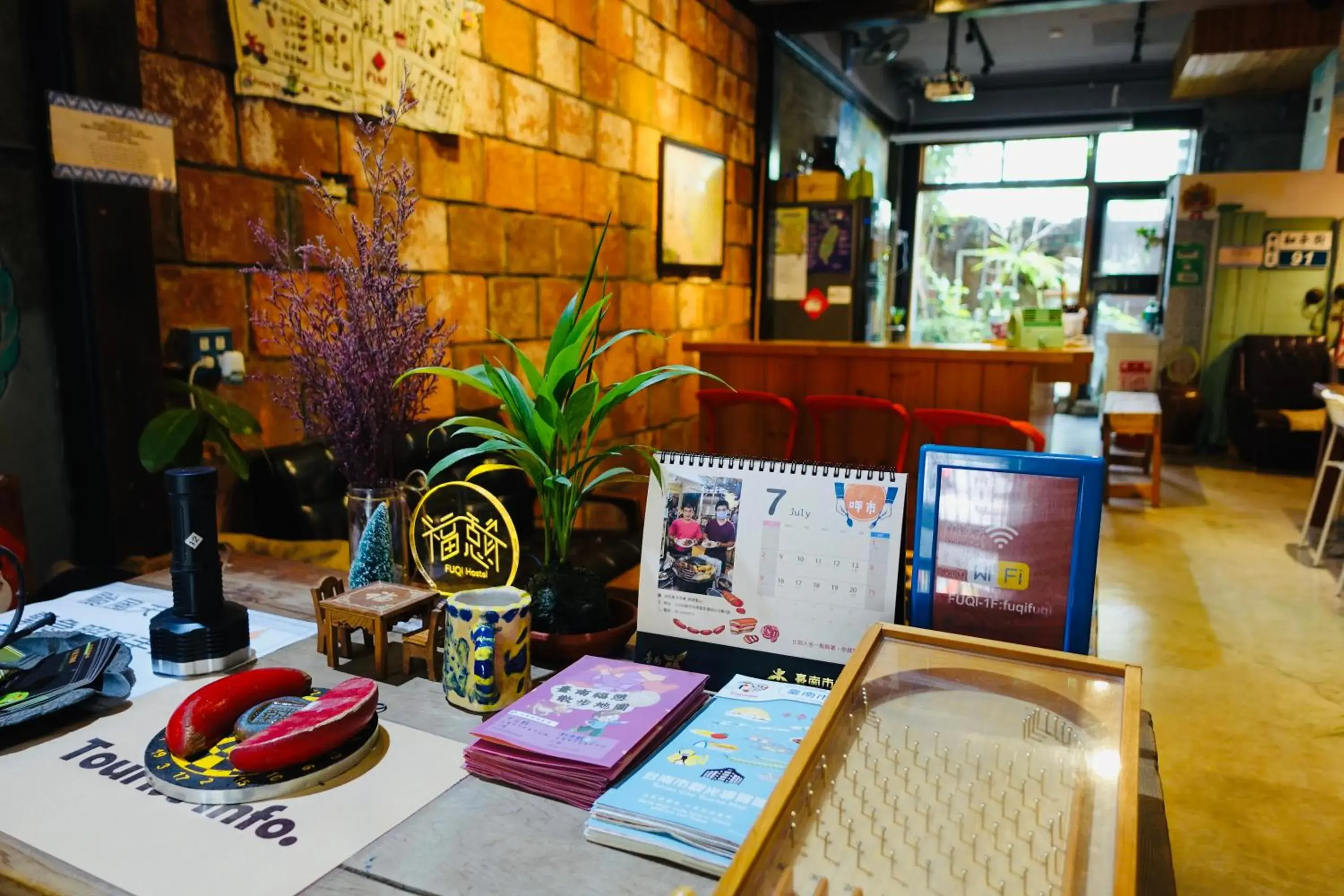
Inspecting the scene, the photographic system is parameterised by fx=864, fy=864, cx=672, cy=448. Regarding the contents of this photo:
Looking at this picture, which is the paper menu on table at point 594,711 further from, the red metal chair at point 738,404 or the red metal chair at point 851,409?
the red metal chair at point 738,404

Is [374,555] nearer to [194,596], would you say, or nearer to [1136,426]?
[194,596]

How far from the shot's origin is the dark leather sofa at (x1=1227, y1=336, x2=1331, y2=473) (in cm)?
684

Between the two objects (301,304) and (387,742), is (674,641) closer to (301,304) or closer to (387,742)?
(387,742)

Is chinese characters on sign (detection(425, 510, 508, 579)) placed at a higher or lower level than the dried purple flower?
lower

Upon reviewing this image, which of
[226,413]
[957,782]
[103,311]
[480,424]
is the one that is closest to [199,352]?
[103,311]

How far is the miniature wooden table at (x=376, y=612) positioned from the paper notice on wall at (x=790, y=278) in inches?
202

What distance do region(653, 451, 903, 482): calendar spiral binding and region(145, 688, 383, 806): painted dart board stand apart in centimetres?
52

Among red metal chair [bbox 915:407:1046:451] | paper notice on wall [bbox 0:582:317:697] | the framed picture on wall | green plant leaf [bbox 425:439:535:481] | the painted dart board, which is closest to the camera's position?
the painted dart board

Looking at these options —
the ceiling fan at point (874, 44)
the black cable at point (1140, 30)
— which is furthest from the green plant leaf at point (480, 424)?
the black cable at point (1140, 30)

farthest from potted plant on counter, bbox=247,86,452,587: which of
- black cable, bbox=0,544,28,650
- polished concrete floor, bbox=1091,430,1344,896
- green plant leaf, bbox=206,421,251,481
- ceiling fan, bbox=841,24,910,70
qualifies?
ceiling fan, bbox=841,24,910,70

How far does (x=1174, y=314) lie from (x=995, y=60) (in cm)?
309

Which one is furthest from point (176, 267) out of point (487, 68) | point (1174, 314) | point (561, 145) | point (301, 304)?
point (1174, 314)

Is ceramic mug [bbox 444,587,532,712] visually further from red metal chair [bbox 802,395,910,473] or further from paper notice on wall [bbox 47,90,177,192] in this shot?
red metal chair [bbox 802,395,910,473]

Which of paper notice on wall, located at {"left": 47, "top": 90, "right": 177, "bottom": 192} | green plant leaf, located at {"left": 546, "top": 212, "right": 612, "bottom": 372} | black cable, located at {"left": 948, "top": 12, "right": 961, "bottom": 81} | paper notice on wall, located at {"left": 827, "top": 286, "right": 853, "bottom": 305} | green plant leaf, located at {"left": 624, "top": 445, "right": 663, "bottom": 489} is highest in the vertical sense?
black cable, located at {"left": 948, "top": 12, "right": 961, "bottom": 81}
